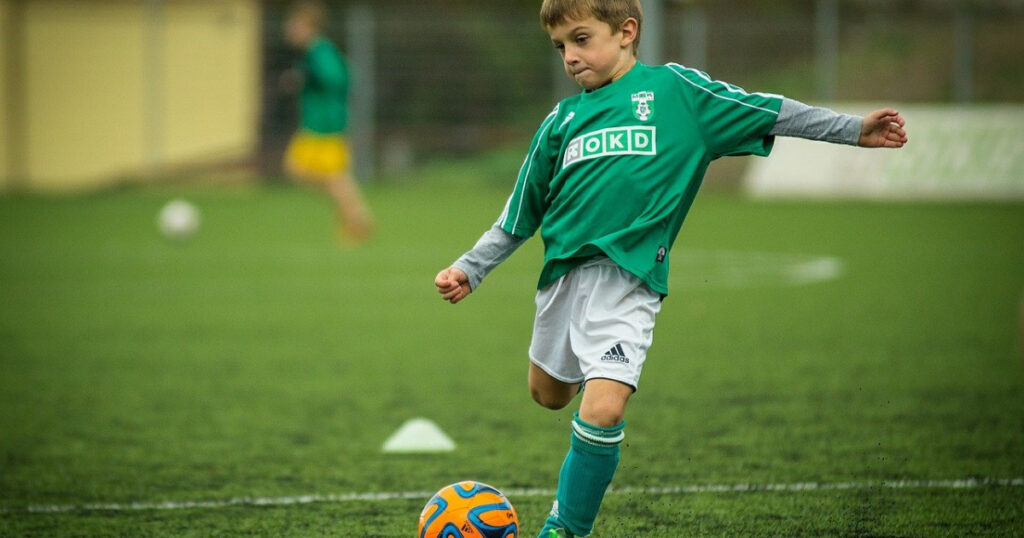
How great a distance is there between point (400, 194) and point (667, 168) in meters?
20.4

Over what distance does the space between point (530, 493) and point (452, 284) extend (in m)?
1.06

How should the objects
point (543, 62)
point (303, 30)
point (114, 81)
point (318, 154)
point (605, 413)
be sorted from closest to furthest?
point (605, 413) → point (303, 30) → point (318, 154) → point (114, 81) → point (543, 62)

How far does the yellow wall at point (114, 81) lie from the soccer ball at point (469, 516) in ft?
75.1

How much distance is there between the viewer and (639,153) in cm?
402

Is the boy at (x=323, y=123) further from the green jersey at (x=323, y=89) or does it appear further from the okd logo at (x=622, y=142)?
the okd logo at (x=622, y=142)

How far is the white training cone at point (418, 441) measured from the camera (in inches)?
218

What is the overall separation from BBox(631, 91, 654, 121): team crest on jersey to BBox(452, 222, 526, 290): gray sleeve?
1.70 feet

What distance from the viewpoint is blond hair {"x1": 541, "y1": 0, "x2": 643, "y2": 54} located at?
13.0 feet

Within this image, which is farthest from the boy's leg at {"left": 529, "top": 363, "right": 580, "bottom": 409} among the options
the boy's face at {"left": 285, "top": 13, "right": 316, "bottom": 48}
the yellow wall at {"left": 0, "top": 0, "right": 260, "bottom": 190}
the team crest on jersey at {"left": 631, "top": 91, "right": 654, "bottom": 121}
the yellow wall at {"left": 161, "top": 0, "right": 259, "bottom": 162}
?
the yellow wall at {"left": 161, "top": 0, "right": 259, "bottom": 162}

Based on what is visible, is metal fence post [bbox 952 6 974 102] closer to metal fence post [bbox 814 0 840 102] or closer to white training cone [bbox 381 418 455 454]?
metal fence post [bbox 814 0 840 102]

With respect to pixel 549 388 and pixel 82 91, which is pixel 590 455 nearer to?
pixel 549 388

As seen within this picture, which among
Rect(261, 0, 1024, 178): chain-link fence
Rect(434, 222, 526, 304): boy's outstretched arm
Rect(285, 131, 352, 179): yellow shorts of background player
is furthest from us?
Rect(261, 0, 1024, 178): chain-link fence

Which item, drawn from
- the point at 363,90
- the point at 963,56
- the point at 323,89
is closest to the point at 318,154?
the point at 323,89

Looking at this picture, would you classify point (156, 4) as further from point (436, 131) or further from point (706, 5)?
point (706, 5)
